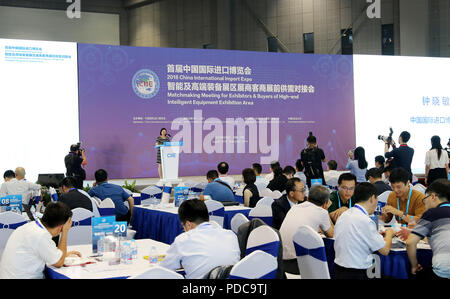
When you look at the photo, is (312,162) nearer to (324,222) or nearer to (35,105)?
A: (324,222)

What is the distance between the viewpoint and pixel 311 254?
12.2 feet

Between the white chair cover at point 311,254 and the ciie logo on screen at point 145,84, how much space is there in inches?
408

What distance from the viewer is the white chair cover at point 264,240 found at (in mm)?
3492

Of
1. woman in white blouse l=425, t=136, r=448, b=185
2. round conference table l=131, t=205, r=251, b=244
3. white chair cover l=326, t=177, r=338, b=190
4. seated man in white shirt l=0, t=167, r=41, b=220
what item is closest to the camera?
round conference table l=131, t=205, r=251, b=244

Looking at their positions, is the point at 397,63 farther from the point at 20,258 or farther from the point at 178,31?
the point at 20,258

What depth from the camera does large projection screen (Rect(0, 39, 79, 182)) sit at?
40.2 feet

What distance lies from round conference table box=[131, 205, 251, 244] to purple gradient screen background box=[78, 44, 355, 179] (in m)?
6.09

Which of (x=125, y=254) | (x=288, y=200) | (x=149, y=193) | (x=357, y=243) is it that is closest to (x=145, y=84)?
(x=149, y=193)

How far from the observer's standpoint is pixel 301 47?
58.9 feet

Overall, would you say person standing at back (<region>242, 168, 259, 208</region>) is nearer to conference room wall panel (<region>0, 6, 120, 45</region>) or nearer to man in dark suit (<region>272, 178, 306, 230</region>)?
man in dark suit (<region>272, 178, 306, 230</region>)

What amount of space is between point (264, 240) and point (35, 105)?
33.2 ft

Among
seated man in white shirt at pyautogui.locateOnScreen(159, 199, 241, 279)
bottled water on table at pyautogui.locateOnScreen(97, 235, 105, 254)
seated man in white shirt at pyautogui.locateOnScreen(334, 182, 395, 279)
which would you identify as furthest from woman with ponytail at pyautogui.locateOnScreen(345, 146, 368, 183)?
seated man in white shirt at pyautogui.locateOnScreen(159, 199, 241, 279)

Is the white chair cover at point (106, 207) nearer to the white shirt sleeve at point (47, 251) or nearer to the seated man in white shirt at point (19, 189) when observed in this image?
the seated man in white shirt at point (19, 189)

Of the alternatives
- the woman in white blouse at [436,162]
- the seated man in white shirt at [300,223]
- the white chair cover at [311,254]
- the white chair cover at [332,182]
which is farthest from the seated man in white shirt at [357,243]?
the white chair cover at [332,182]
